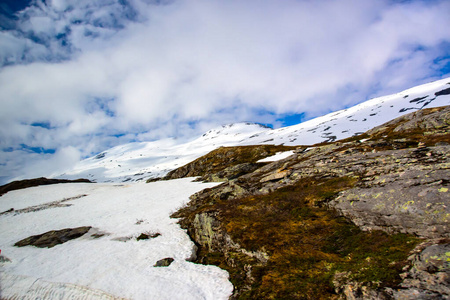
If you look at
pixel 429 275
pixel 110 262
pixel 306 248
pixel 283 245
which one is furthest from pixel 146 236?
pixel 429 275

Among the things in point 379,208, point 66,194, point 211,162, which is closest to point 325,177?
point 379,208

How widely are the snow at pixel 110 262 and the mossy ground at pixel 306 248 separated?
2460 mm

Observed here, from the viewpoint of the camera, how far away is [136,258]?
17531mm

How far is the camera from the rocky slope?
8250 mm

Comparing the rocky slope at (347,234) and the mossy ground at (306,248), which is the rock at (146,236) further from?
the mossy ground at (306,248)

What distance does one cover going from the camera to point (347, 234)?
483 inches

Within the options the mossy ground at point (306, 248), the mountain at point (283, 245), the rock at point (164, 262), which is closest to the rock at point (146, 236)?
the mountain at point (283, 245)

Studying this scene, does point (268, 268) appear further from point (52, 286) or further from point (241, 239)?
point (52, 286)

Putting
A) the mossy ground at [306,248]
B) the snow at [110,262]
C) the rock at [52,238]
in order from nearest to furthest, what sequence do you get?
the mossy ground at [306,248] < the snow at [110,262] < the rock at [52,238]

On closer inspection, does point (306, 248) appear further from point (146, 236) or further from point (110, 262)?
point (146, 236)

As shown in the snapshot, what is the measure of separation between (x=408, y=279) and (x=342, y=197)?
773 cm

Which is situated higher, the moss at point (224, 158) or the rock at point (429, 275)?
the moss at point (224, 158)

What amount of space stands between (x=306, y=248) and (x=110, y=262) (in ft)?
53.3

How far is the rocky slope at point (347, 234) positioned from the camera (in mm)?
8250
